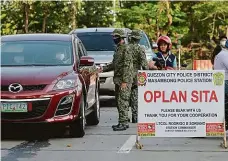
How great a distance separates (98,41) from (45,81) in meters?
7.30

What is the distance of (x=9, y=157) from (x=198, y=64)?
2955cm

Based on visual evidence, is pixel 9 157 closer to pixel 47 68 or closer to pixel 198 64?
pixel 47 68

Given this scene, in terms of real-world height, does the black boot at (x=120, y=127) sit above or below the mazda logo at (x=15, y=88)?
below

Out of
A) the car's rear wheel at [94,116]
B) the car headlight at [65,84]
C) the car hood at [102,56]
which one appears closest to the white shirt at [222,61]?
the car headlight at [65,84]

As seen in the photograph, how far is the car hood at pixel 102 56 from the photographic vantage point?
1581cm

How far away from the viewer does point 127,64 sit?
448 inches

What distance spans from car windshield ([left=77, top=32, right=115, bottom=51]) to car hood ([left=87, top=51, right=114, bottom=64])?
1.00ft

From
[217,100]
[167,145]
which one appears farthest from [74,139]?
[217,100]

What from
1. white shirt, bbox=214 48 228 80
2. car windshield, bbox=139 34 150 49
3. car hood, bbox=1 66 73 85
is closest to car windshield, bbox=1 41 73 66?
car hood, bbox=1 66 73 85

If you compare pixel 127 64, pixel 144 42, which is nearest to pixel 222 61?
pixel 127 64

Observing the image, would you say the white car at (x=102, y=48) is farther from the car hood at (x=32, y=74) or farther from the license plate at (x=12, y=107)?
the license plate at (x=12, y=107)

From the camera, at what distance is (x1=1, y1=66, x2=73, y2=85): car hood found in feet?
32.7

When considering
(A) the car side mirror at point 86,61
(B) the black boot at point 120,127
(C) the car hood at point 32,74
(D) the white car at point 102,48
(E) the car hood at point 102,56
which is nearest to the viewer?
(C) the car hood at point 32,74

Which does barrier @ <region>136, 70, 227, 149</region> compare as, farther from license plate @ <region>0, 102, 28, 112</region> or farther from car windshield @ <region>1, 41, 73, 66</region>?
car windshield @ <region>1, 41, 73, 66</region>
